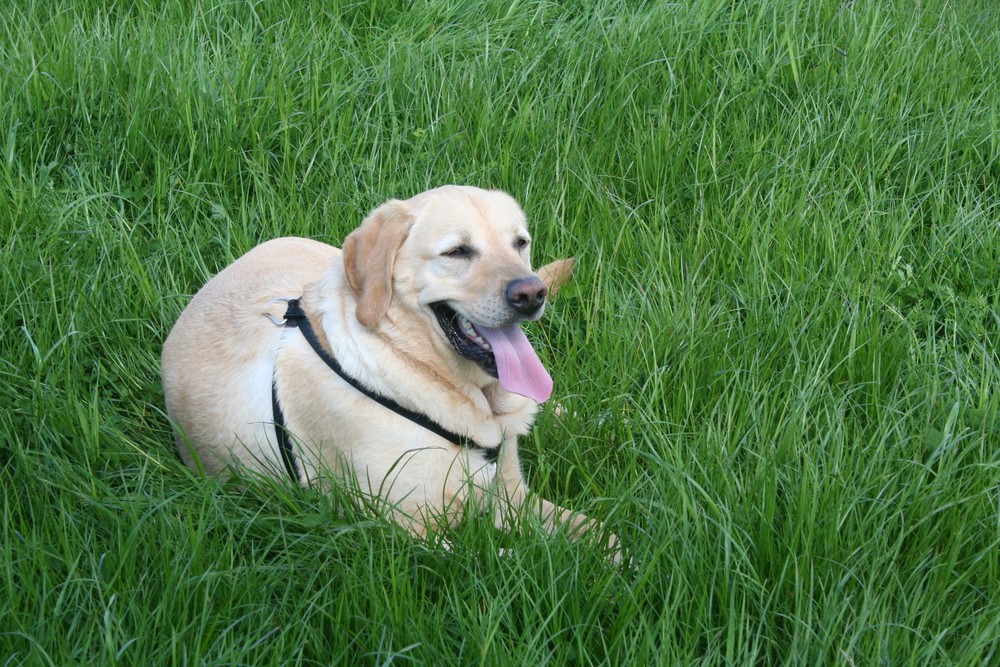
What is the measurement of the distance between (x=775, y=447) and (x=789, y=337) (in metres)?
0.52

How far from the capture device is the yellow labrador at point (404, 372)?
105 inches

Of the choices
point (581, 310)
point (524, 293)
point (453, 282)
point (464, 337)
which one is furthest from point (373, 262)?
point (581, 310)

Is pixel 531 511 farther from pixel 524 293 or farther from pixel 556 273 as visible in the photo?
pixel 556 273

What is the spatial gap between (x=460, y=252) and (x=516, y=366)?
0.37m

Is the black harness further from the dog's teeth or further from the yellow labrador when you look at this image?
the dog's teeth

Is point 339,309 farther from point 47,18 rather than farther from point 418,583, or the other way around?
point 47,18

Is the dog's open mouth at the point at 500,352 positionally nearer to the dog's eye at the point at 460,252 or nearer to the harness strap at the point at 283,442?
the dog's eye at the point at 460,252

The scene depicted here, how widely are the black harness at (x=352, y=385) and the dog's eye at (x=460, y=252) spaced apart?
450 millimetres

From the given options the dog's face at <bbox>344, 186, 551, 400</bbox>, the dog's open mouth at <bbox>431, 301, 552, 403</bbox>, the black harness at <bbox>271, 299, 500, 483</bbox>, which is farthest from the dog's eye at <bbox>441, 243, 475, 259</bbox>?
the black harness at <bbox>271, 299, 500, 483</bbox>

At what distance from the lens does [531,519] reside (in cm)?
234

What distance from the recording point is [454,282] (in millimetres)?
2730

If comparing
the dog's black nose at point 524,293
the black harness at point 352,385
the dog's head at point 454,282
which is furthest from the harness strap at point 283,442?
the dog's black nose at point 524,293

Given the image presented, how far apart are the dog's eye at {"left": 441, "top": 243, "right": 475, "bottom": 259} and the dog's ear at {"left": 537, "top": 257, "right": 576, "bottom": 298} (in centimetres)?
62

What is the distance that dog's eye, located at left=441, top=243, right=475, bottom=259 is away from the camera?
2.77 meters
